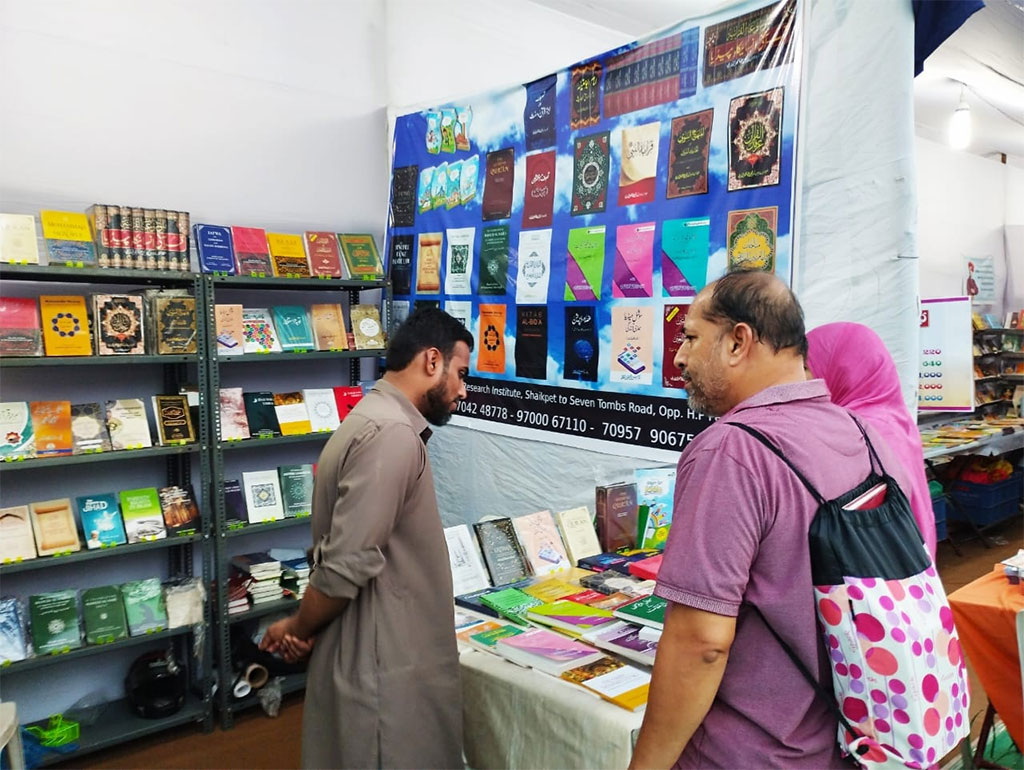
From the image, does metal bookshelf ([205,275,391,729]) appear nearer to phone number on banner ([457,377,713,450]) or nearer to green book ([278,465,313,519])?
green book ([278,465,313,519])

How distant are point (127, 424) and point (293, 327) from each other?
A: 92cm

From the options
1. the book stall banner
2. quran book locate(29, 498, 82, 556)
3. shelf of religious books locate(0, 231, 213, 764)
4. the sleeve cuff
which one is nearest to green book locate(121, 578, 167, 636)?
shelf of religious books locate(0, 231, 213, 764)

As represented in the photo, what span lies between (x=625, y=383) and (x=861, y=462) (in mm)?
1927

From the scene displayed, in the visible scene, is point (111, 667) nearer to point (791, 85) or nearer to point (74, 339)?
point (74, 339)

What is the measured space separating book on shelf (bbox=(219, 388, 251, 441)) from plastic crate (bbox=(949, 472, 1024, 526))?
5.92 m

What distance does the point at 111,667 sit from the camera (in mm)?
3730

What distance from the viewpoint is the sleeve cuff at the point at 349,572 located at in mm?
1783

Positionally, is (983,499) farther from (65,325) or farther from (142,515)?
(65,325)

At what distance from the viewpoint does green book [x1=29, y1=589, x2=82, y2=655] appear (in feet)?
10.6

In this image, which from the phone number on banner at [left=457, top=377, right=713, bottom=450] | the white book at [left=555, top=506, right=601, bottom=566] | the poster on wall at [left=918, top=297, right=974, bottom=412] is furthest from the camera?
the poster on wall at [left=918, top=297, right=974, bottom=412]

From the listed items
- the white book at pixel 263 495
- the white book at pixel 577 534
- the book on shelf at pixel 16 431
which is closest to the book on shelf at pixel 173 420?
the white book at pixel 263 495

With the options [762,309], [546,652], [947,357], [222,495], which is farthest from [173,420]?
[947,357]

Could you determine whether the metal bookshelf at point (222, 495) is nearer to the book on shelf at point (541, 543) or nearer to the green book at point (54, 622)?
the green book at point (54, 622)

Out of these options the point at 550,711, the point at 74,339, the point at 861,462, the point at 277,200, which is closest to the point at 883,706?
Answer: the point at 861,462
